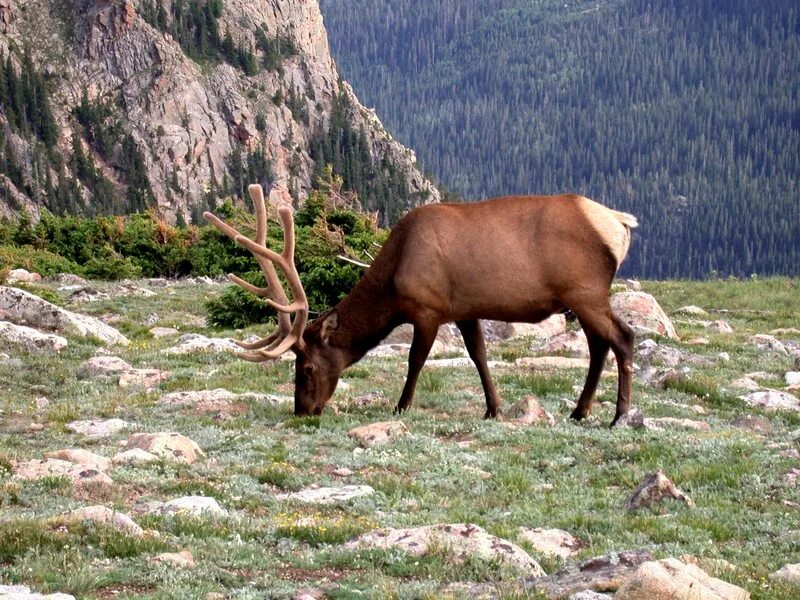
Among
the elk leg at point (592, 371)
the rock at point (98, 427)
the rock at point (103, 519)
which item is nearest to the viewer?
the rock at point (103, 519)

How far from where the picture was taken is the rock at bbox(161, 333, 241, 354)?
61.8 feet

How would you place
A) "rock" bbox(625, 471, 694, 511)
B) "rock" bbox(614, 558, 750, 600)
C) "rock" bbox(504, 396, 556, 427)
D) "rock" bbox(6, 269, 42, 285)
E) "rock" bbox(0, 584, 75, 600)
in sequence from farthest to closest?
1. "rock" bbox(6, 269, 42, 285)
2. "rock" bbox(504, 396, 556, 427)
3. "rock" bbox(625, 471, 694, 511)
4. "rock" bbox(0, 584, 75, 600)
5. "rock" bbox(614, 558, 750, 600)

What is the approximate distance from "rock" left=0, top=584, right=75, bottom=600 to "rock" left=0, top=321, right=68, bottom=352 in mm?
12278

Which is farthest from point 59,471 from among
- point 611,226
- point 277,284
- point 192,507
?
point 611,226

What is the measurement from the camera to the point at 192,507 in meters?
8.80

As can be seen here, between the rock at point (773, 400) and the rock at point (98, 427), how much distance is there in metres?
8.02

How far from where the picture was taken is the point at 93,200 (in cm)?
15150

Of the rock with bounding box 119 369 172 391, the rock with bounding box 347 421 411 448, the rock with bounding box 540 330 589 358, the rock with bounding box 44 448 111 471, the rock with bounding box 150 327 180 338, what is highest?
the rock with bounding box 44 448 111 471

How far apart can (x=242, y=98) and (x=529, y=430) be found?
178409 millimetres

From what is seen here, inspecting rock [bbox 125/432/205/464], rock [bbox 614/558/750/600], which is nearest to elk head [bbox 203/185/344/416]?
rock [bbox 125/432/205/464]

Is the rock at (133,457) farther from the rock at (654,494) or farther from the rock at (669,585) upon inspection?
the rock at (669,585)

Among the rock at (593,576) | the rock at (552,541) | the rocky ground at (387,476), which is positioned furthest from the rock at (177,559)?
the rock at (552,541)

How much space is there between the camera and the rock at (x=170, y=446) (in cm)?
1085

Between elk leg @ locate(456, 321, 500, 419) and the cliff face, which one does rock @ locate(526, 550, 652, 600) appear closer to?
elk leg @ locate(456, 321, 500, 419)
